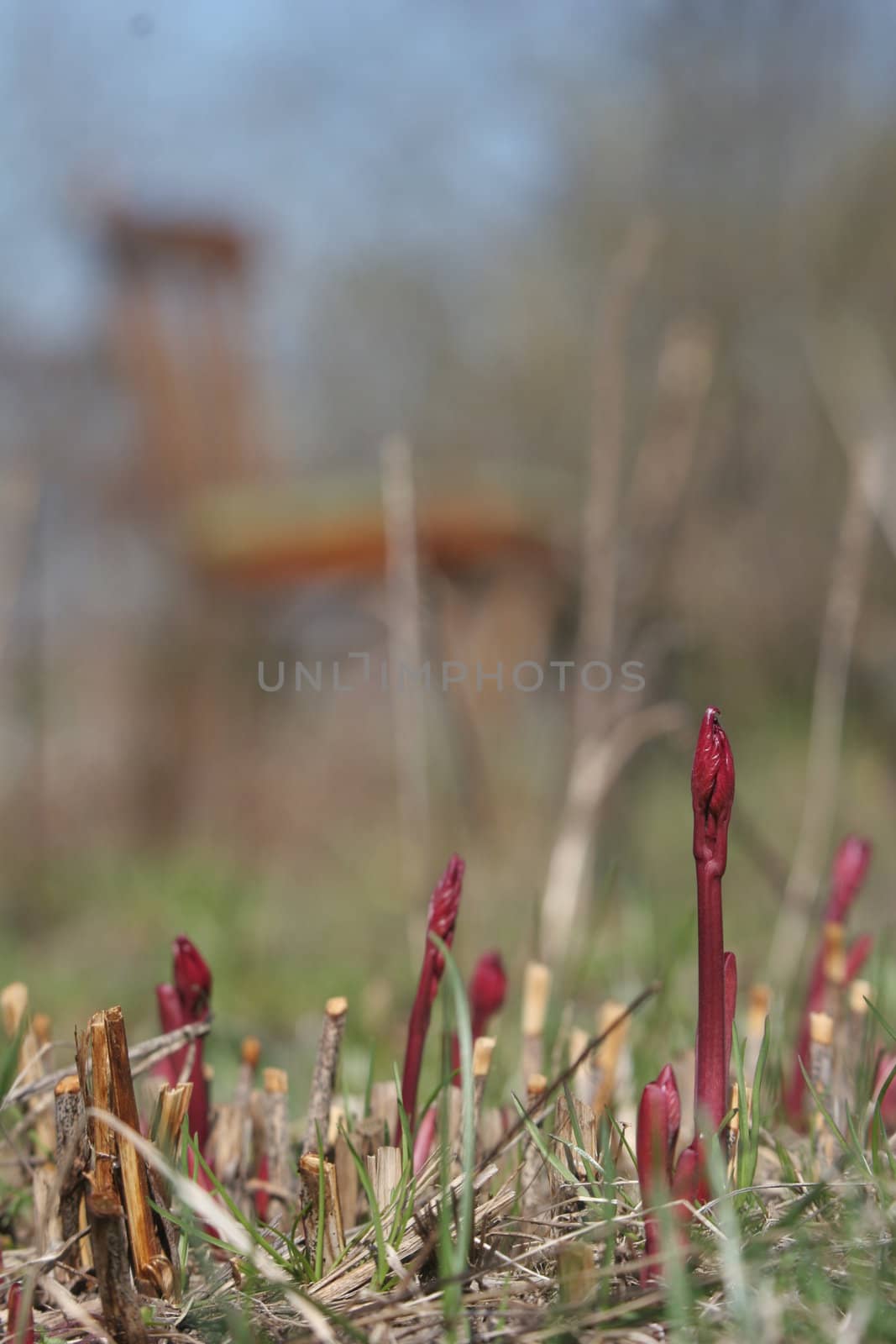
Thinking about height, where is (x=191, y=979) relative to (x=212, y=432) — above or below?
below

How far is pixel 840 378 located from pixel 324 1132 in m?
3.77

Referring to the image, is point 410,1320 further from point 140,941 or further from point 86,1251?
point 140,941

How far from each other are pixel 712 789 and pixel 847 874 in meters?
0.38

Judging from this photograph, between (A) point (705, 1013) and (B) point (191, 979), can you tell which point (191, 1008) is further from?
(A) point (705, 1013)

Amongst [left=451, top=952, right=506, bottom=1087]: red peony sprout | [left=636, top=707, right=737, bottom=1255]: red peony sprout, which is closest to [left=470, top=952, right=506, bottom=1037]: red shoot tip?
[left=451, top=952, right=506, bottom=1087]: red peony sprout

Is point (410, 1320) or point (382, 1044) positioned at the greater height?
point (410, 1320)

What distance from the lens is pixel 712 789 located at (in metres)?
0.64

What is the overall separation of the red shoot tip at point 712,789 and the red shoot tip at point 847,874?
35cm

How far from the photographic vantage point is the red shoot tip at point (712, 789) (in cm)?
64

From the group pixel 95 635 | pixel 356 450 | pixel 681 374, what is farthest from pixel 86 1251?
pixel 356 450

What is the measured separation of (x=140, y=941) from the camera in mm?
3855

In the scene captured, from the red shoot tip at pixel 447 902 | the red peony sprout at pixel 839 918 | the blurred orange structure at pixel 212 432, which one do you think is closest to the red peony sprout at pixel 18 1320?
the red shoot tip at pixel 447 902

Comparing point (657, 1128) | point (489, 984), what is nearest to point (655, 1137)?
point (657, 1128)

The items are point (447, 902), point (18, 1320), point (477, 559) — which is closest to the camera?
point (18, 1320)
